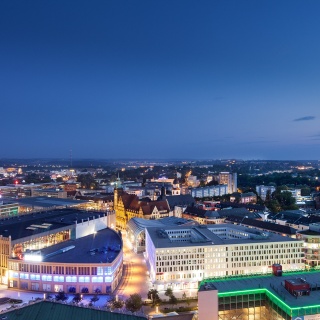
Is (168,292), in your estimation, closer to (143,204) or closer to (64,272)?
(64,272)

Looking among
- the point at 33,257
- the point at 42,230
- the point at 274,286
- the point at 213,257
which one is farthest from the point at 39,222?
the point at 274,286

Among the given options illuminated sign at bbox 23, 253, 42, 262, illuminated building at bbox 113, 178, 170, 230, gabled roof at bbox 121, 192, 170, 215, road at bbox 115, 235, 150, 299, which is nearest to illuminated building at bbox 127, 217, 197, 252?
road at bbox 115, 235, 150, 299

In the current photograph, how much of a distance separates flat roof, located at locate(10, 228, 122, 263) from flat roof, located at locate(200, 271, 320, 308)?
55.2 feet

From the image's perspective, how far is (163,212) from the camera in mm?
74938

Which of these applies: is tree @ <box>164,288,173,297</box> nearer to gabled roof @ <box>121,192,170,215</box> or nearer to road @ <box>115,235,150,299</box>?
road @ <box>115,235,150,299</box>

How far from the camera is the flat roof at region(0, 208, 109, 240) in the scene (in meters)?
47.4

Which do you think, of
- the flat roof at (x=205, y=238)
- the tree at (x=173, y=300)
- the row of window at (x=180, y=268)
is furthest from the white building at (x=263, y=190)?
the tree at (x=173, y=300)

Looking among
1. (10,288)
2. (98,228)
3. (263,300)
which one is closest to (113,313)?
(263,300)

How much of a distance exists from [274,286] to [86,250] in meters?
24.4

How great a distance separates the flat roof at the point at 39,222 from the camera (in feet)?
155

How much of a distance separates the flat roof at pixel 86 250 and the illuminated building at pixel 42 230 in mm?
2326

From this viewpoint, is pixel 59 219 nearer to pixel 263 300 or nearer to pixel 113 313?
pixel 113 313

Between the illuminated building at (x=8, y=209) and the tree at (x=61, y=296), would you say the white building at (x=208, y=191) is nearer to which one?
the illuminated building at (x=8, y=209)

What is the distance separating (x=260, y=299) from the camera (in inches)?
1011
